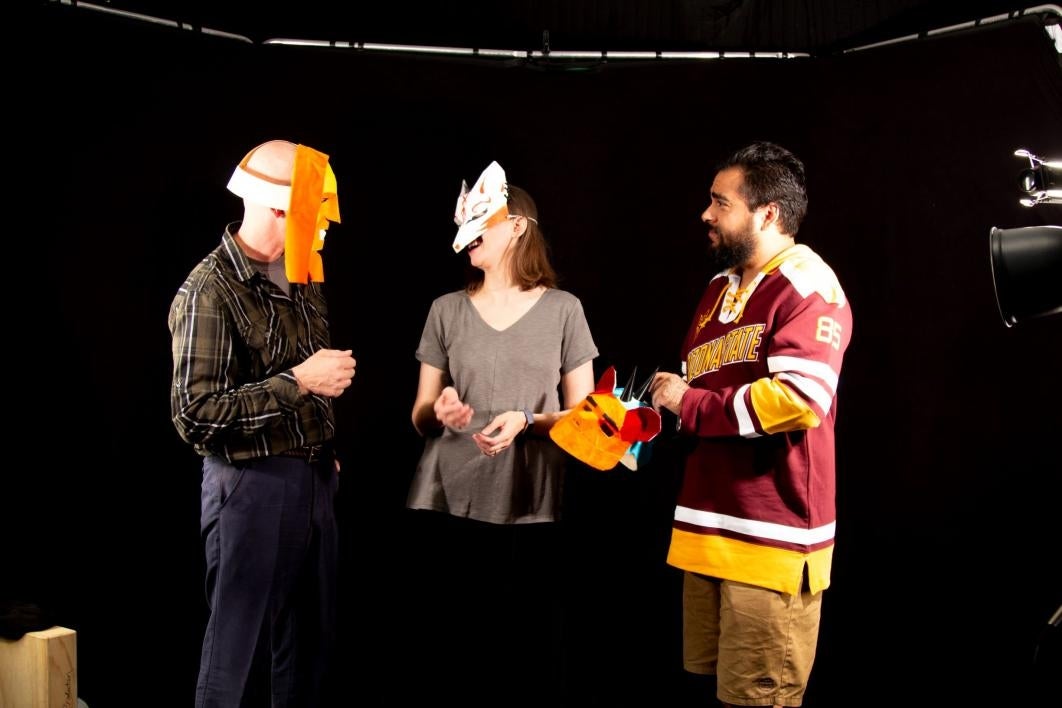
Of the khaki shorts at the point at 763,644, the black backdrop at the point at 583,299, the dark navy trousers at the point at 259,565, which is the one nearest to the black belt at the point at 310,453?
the dark navy trousers at the point at 259,565

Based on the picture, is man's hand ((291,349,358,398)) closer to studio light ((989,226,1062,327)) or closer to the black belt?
the black belt

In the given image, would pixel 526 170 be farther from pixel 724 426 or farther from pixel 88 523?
pixel 88 523

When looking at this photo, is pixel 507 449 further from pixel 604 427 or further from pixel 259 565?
pixel 259 565

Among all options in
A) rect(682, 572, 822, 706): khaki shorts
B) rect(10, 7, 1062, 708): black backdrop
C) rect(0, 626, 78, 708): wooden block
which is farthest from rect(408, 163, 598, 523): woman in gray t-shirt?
rect(0, 626, 78, 708): wooden block

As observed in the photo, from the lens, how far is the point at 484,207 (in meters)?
2.88

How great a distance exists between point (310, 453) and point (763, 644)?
1.24 metres

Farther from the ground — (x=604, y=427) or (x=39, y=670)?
(x=604, y=427)

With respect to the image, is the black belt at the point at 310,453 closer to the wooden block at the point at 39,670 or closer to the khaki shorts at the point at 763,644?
the wooden block at the point at 39,670

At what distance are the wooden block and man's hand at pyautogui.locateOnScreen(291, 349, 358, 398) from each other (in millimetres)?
798

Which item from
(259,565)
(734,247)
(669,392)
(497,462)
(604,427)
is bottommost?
(259,565)

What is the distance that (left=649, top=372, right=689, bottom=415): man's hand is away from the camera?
2.47 metres

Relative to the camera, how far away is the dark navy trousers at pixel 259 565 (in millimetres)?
2406

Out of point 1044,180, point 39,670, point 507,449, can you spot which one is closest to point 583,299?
point 507,449

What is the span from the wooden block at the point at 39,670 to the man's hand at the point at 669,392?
154 cm
